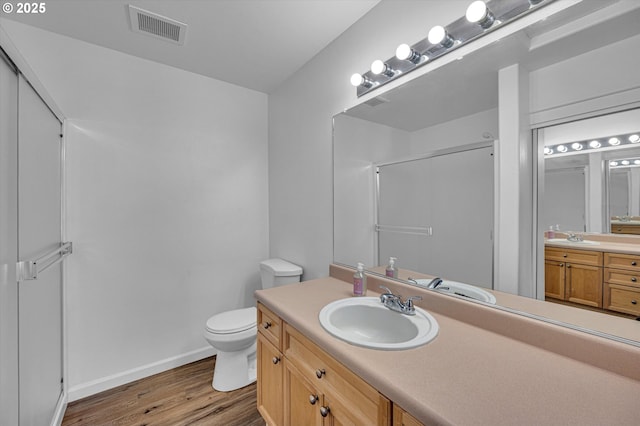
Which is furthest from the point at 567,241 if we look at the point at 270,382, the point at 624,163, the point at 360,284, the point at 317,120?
the point at 317,120

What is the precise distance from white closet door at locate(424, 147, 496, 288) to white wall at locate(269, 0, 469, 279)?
65cm

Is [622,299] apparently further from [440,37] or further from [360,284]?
[440,37]

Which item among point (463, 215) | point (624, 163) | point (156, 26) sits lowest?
point (463, 215)

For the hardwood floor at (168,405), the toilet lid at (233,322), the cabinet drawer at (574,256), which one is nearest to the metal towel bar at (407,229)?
the cabinet drawer at (574,256)

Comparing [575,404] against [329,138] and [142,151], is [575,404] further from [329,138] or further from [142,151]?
[142,151]

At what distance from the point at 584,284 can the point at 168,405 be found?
7.60ft

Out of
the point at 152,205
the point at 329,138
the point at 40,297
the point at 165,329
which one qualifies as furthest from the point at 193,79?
the point at 165,329

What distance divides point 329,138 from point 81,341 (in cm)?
225

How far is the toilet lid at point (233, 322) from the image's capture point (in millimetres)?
1770

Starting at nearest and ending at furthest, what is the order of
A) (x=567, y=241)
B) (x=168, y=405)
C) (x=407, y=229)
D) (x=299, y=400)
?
(x=567, y=241) → (x=299, y=400) → (x=407, y=229) → (x=168, y=405)

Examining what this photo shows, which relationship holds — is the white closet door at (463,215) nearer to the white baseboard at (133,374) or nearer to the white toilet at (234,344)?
the white toilet at (234,344)

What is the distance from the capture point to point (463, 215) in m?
1.17

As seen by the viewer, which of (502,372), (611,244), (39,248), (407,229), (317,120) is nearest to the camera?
(502,372)

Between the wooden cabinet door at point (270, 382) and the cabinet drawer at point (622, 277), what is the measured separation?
1273 mm
